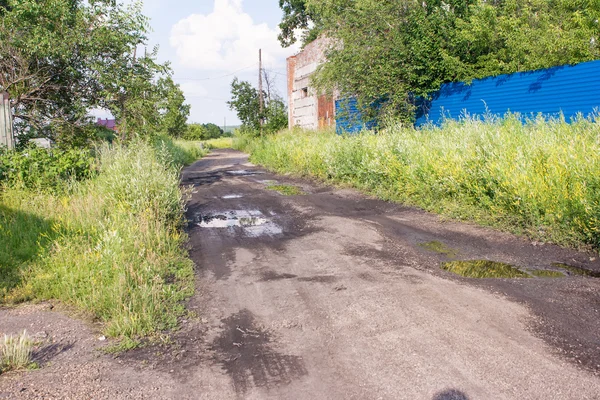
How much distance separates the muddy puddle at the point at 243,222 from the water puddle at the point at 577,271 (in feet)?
12.3

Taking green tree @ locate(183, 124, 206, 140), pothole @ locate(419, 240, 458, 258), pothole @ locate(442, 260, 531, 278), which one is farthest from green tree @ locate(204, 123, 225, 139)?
pothole @ locate(442, 260, 531, 278)

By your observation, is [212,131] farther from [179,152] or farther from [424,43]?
[424,43]

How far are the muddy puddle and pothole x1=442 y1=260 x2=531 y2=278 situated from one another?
279cm

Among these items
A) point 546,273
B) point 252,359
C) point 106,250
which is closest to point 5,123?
point 106,250

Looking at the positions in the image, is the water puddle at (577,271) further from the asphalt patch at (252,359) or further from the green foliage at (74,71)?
the green foliage at (74,71)

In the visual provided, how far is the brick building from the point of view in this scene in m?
23.4

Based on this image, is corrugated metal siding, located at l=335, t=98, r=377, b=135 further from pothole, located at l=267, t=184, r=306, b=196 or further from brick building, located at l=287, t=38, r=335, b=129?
pothole, located at l=267, t=184, r=306, b=196

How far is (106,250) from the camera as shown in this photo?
4.98m

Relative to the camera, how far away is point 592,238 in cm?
573

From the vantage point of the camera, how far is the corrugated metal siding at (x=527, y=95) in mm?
12016

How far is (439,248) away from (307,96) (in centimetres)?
2068

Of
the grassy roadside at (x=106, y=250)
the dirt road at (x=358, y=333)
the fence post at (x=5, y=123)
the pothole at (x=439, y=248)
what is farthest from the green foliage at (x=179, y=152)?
the dirt road at (x=358, y=333)

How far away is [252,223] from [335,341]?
15.5 feet

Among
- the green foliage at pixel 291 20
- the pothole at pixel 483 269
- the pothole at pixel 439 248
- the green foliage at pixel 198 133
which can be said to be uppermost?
the green foliage at pixel 291 20
